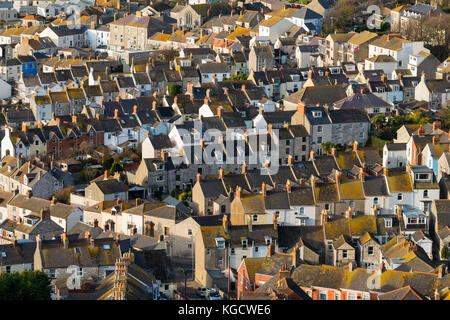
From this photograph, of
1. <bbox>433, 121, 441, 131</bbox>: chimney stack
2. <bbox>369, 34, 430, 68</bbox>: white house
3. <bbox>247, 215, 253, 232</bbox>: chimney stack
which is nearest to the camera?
<bbox>247, 215, 253, 232</bbox>: chimney stack

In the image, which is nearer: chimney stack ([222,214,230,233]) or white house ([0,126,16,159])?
chimney stack ([222,214,230,233])

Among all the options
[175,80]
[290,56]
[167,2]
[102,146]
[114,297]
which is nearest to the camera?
[114,297]

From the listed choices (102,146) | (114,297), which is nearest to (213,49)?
(102,146)

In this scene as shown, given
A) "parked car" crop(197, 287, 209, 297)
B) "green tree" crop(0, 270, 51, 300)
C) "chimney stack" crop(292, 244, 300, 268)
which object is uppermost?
"green tree" crop(0, 270, 51, 300)

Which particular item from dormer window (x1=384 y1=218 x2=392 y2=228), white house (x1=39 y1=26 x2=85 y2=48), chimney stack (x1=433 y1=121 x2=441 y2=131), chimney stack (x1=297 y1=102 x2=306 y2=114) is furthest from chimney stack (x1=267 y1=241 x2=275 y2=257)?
white house (x1=39 y1=26 x2=85 y2=48)

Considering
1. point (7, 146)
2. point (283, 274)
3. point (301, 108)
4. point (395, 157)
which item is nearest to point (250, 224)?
point (283, 274)

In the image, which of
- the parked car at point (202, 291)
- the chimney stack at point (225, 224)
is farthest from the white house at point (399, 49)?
the parked car at point (202, 291)

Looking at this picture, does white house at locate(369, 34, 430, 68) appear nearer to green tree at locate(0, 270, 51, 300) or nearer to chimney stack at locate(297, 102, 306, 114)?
chimney stack at locate(297, 102, 306, 114)

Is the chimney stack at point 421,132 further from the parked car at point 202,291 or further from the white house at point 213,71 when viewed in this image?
the white house at point 213,71
